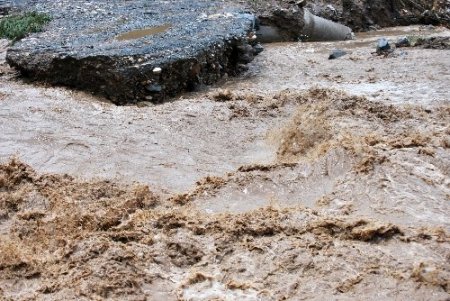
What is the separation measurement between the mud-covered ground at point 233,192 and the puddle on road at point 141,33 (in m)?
1.17

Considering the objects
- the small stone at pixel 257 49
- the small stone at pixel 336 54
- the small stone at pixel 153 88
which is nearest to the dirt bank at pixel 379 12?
the small stone at pixel 336 54

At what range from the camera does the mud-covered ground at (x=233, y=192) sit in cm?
342

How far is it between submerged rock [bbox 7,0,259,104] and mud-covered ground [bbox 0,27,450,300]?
28 centimetres

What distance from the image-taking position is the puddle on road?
24.9ft

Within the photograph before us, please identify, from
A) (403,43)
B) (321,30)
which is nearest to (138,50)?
(321,30)

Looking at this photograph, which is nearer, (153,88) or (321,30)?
(153,88)

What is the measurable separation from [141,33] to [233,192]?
3784 mm

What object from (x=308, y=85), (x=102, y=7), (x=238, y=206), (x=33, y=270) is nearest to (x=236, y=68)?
(x=308, y=85)

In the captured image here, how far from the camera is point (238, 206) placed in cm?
441

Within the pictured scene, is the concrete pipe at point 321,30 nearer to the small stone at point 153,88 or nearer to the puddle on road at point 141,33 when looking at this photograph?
the puddle on road at point 141,33

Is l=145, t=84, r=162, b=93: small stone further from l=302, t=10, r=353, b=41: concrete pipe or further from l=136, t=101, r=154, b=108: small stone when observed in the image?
l=302, t=10, r=353, b=41: concrete pipe

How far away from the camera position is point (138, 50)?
7055 mm

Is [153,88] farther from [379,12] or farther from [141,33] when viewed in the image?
[379,12]

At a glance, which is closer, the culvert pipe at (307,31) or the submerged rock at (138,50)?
the submerged rock at (138,50)
